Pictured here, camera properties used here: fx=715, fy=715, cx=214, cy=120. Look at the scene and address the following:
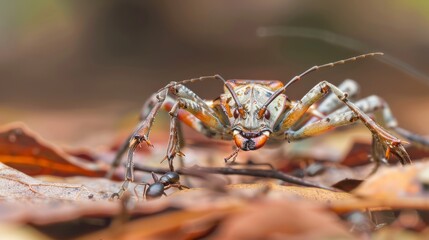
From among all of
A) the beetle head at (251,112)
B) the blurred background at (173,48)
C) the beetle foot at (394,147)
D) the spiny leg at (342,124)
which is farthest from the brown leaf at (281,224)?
the blurred background at (173,48)

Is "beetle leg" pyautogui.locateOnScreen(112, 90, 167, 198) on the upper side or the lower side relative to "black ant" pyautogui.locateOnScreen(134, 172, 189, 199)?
upper

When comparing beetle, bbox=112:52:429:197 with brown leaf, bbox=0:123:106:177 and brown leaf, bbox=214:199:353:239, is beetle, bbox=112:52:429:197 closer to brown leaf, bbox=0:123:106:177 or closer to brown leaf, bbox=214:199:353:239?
brown leaf, bbox=0:123:106:177

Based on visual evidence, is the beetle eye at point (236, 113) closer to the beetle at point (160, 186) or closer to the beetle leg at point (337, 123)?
the beetle leg at point (337, 123)

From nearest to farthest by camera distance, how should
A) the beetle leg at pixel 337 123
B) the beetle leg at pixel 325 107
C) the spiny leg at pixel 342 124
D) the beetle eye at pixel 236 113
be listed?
the beetle leg at pixel 337 123 → the spiny leg at pixel 342 124 → the beetle eye at pixel 236 113 → the beetle leg at pixel 325 107

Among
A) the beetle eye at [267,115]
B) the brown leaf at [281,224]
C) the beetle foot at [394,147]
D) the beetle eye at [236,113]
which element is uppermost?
the beetle eye at [236,113]

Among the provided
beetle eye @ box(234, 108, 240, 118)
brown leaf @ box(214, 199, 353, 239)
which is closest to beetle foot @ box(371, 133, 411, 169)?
beetle eye @ box(234, 108, 240, 118)

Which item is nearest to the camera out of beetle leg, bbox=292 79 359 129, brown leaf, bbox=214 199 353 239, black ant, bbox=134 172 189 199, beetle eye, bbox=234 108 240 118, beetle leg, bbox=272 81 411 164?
brown leaf, bbox=214 199 353 239
